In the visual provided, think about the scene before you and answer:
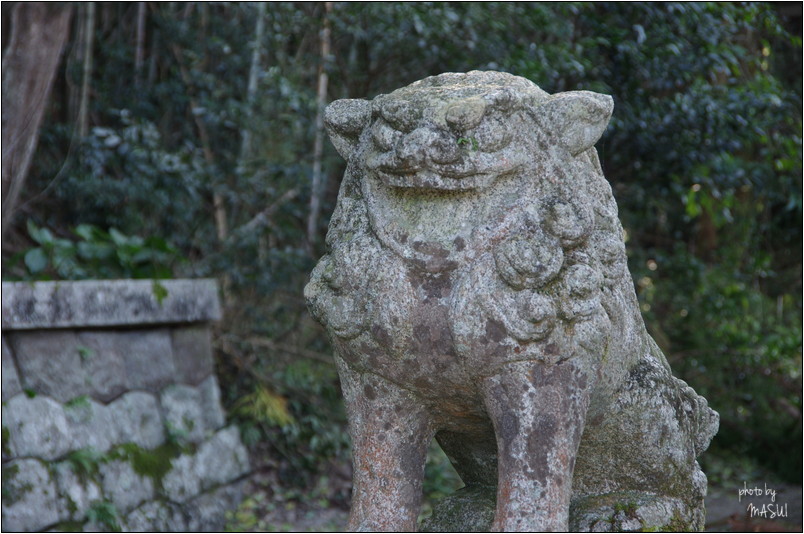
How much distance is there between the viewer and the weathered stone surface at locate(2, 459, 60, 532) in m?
3.10

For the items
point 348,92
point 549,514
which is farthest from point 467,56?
point 549,514

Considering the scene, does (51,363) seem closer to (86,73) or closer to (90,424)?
(90,424)

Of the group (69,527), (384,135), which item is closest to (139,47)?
(69,527)

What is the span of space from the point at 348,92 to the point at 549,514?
329 cm

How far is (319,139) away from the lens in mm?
4508

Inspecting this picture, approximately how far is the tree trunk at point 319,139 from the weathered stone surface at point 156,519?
5.24ft

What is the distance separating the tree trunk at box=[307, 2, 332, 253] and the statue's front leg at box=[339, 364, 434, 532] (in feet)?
8.10

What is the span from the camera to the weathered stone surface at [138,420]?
3.62 m

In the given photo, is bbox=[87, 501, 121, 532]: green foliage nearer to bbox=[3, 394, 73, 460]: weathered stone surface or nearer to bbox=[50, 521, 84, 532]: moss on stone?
bbox=[50, 521, 84, 532]: moss on stone

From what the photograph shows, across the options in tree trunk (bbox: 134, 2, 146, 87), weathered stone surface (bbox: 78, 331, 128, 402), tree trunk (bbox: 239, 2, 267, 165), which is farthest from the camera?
tree trunk (bbox: 134, 2, 146, 87)

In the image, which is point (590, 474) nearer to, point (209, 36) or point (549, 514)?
point (549, 514)

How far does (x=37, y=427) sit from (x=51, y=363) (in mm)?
261

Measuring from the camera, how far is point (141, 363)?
12.5 feet

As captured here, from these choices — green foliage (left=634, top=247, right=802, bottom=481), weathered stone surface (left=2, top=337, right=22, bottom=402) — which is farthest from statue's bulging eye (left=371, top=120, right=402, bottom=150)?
green foliage (left=634, top=247, right=802, bottom=481)
